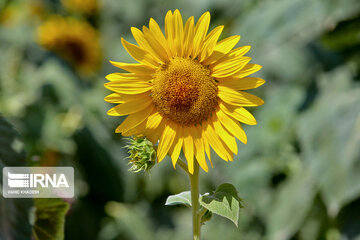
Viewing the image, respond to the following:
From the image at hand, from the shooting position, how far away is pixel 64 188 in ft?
2.40

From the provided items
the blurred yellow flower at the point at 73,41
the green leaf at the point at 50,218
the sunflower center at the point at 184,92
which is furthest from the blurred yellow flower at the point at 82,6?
the sunflower center at the point at 184,92

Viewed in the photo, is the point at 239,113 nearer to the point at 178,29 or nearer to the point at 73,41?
the point at 178,29

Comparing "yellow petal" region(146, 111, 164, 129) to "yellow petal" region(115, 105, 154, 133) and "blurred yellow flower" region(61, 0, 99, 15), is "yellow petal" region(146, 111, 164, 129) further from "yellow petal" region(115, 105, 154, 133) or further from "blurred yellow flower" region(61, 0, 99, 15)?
"blurred yellow flower" region(61, 0, 99, 15)

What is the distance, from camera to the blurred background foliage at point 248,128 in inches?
68.7

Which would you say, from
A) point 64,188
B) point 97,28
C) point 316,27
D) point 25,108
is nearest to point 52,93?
point 25,108

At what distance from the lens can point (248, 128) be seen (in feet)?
7.03

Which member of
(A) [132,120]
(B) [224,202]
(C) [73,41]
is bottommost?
(B) [224,202]

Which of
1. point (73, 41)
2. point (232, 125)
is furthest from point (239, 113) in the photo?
point (73, 41)

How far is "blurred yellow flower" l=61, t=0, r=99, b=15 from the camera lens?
2.98 metres

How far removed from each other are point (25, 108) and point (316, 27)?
1.26 meters

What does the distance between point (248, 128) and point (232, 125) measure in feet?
5.11

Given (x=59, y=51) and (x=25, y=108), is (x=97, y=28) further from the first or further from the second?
(x=25, y=108)

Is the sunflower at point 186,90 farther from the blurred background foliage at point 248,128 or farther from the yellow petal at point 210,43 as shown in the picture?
the blurred background foliage at point 248,128

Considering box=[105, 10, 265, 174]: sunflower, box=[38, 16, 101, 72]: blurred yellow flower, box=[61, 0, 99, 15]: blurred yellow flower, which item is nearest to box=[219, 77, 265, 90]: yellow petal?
box=[105, 10, 265, 174]: sunflower
